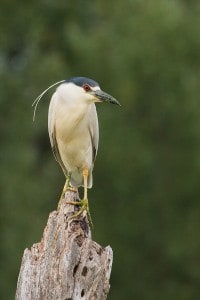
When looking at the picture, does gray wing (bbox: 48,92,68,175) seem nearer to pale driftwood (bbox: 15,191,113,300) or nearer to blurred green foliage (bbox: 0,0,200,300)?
pale driftwood (bbox: 15,191,113,300)

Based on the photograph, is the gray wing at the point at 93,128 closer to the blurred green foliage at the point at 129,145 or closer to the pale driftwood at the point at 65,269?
the pale driftwood at the point at 65,269

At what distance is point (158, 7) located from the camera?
18.1m

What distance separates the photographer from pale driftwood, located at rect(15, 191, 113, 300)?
7.19 m

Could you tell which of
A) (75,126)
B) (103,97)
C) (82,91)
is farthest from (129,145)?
(103,97)

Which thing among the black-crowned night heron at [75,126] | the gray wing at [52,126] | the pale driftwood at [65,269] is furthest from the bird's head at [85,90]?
the pale driftwood at [65,269]

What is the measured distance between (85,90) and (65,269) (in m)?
1.64

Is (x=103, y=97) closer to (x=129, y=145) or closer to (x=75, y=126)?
(x=75, y=126)

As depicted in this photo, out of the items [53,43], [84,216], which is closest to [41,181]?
[53,43]

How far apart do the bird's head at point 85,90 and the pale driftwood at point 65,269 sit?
1295 mm

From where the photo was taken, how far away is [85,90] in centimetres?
845

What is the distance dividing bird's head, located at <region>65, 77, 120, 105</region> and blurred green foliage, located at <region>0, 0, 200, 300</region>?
9.55 m

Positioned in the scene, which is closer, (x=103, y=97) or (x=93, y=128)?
(x=103, y=97)

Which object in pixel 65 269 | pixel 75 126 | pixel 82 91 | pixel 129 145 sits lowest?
pixel 65 269

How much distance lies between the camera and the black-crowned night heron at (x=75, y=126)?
8.47 meters
